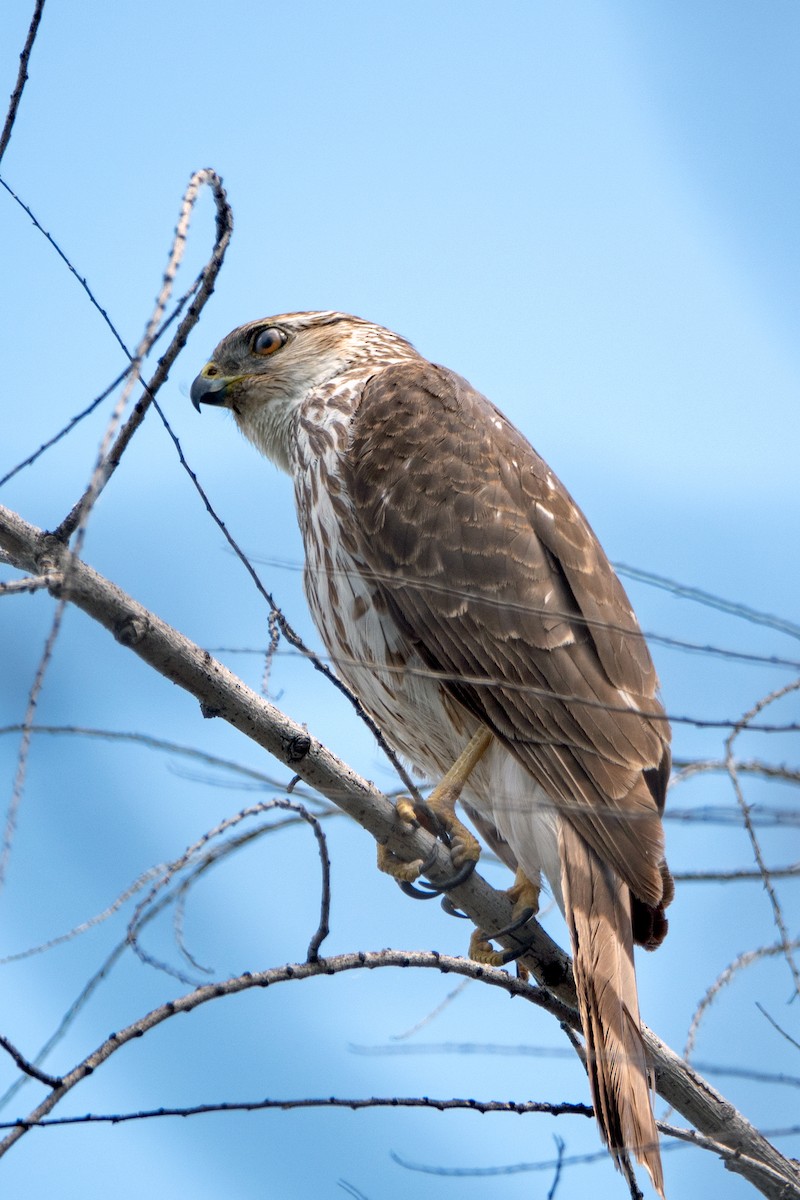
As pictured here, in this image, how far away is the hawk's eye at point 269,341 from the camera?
4.49 meters

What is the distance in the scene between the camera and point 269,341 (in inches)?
177

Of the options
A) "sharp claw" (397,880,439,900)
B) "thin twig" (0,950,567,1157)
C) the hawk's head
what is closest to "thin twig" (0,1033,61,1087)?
"thin twig" (0,950,567,1157)

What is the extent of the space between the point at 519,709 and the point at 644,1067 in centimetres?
91

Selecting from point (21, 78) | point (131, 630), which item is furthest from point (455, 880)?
point (21, 78)

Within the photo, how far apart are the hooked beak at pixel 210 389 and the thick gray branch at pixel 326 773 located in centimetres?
222

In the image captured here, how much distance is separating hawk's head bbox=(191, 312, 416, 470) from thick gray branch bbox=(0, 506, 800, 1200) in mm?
1871

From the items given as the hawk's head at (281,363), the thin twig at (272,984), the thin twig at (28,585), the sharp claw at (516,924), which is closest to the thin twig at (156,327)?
the thin twig at (28,585)

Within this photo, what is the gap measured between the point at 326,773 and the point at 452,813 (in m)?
0.69

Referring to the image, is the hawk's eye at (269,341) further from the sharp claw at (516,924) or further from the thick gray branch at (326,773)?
the sharp claw at (516,924)

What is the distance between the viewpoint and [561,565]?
10.8 feet

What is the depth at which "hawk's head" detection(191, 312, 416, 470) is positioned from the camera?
14.0ft

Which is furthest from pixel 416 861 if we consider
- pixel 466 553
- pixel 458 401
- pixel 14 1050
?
pixel 458 401

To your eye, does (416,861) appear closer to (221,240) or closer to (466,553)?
(466,553)

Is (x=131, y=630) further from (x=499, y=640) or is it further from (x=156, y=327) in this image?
(x=499, y=640)
